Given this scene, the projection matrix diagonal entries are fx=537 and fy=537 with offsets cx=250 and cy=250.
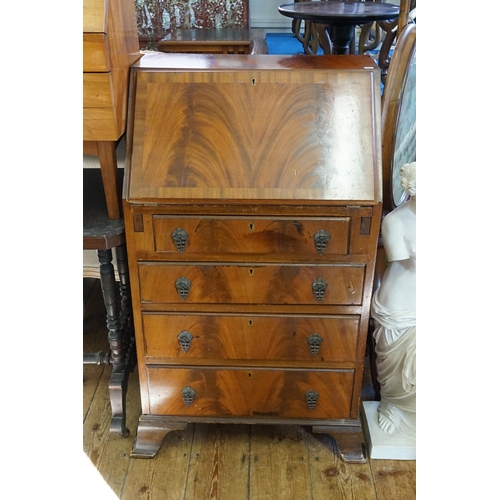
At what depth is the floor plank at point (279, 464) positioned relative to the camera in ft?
5.76

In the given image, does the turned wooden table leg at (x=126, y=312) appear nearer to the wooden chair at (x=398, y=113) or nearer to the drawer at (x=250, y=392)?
the drawer at (x=250, y=392)

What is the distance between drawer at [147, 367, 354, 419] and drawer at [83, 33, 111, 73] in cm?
94

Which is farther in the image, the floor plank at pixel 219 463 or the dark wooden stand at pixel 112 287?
the floor plank at pixel 219 463

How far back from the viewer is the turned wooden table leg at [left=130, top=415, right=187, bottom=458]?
185cm

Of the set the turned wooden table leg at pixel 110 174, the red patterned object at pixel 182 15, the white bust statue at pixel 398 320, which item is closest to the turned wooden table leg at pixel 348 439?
the white bust statue at pixel 398 320

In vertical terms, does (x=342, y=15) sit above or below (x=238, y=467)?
above

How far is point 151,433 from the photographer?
185 centimetres

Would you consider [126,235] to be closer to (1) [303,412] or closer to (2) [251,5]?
(1) [303,412]

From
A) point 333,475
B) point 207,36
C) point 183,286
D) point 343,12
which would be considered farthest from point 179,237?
point 207,36

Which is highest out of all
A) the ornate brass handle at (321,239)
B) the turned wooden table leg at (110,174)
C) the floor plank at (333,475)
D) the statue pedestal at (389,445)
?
the turned wooden table leg at (110,174)

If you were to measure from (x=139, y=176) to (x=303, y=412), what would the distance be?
0.96 metres

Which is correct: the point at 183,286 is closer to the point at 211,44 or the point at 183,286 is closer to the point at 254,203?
the point at 254,203

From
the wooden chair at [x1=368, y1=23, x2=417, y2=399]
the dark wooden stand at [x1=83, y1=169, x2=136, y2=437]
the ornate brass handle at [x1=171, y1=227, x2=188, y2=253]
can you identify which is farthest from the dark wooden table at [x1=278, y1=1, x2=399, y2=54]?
the ornate brass handle at [x1=171, y1=227, x2=188, y2=253]

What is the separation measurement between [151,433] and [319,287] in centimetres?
80
